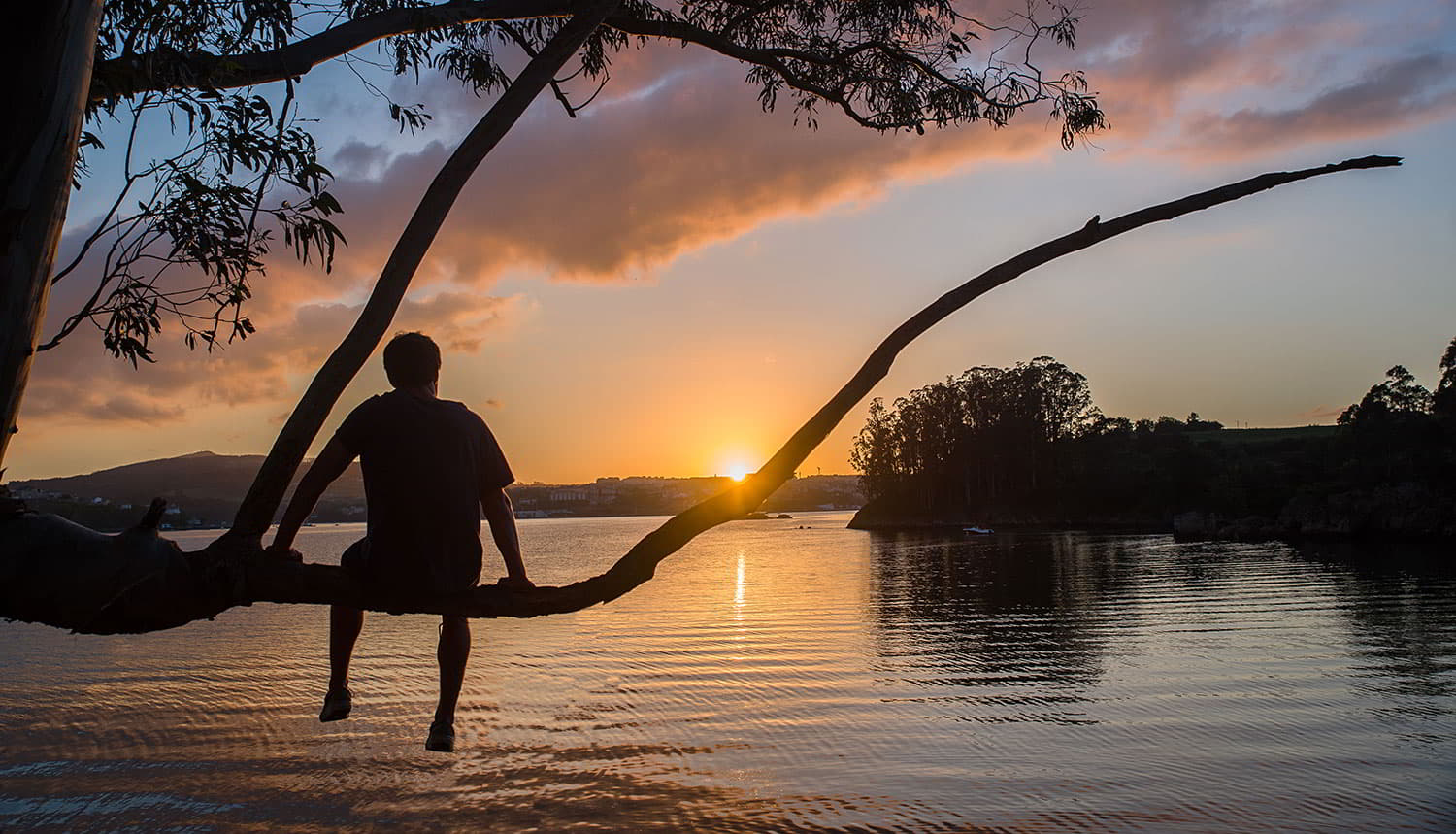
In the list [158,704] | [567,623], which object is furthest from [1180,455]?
[158,704]

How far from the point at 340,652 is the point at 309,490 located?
1.72 m

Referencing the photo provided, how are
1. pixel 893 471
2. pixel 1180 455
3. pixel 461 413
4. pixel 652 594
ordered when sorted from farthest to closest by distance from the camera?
pixel 893 471
pixel 1180 455
pixel 652 594
pixel 461 413

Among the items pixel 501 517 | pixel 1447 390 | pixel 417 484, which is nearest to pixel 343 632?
pixel 501 517

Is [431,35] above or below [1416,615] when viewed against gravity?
above

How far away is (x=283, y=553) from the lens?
9.37 ft

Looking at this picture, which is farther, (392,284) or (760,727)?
(760,727)

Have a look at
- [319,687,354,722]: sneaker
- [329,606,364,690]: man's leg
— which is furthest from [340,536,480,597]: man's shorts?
[319,687,354,722]: sneaker

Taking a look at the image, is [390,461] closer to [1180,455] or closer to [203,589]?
[203,589]

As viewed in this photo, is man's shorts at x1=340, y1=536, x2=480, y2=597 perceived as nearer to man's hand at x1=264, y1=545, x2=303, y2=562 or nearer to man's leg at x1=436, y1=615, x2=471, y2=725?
man's hand at x1=264, y1=545, x2=303, y2=562

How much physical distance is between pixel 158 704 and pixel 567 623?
6921 millimetres

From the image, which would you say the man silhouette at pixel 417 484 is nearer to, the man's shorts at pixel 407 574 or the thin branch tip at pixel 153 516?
the man's shorts at pixel 407 574

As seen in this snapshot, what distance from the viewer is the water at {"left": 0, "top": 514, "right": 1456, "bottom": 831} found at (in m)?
4.69

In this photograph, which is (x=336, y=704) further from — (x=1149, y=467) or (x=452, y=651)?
(x=1149, y=467)

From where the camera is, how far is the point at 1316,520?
166 ft
